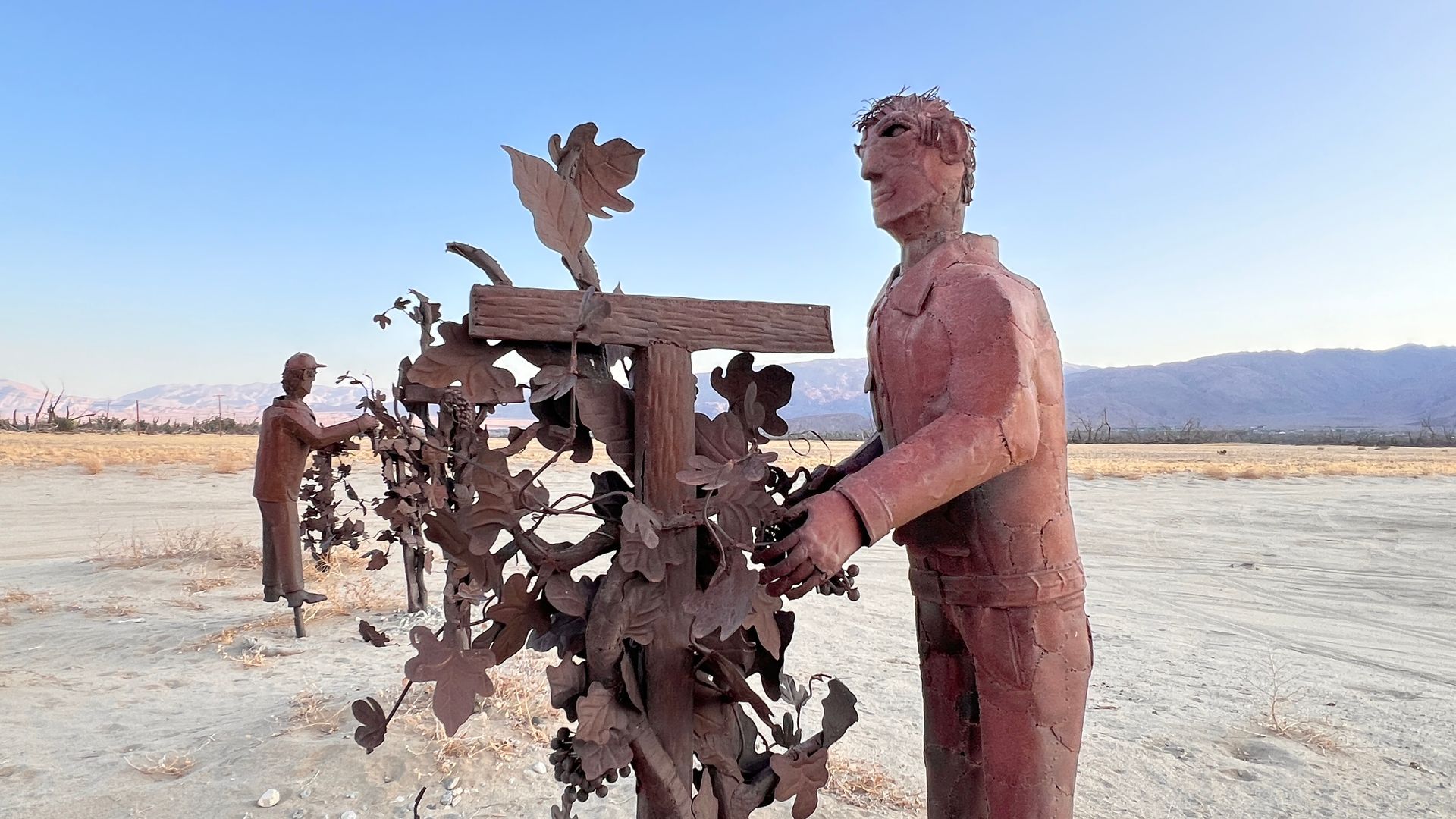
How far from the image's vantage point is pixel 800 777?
1872mm

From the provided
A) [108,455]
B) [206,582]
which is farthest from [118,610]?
[108,455]

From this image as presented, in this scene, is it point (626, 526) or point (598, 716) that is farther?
A: point (598, 716)

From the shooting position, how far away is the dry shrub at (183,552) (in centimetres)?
876

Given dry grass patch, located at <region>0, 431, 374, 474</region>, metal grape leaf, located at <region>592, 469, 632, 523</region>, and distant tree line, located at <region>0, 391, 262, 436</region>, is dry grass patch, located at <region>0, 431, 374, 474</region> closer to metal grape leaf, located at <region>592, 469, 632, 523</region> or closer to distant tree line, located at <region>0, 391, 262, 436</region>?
distant tree line, located at <region>0, 391, 262, 436</region>

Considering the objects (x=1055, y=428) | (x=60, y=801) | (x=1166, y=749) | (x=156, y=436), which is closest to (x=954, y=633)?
(x=1055, y=428)

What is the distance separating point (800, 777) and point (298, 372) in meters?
4.55

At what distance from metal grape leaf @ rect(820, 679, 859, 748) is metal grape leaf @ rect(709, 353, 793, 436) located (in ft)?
2.13

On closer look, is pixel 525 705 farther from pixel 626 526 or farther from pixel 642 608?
pixel 626 526

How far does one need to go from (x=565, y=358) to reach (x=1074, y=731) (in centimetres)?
137

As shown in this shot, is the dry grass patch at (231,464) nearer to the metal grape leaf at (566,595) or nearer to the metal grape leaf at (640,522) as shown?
the metal grape leaf at (566,595)

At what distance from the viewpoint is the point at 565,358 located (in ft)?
5.47

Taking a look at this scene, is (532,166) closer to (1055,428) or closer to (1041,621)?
(1055,428)

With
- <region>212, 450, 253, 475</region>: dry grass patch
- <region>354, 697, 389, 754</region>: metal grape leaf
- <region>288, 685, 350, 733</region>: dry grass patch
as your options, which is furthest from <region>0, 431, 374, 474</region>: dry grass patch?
<region>354, 697, 389, 754</region>: metal grape leaf

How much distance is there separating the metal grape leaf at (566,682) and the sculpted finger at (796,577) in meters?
0.51
